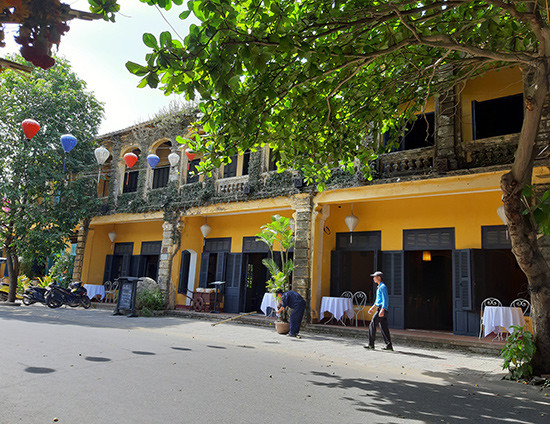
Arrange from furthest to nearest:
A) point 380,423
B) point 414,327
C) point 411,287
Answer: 1. point 411,287
2. point 414,327
3. point 380,423

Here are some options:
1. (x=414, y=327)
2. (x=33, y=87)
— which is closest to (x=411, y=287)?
(x=414, y=327)

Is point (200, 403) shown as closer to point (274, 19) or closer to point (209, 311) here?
point (274, 19)

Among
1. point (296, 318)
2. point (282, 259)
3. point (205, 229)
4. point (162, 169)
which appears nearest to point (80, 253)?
point (162, 169)

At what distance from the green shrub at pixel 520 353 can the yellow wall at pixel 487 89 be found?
5.70 metres

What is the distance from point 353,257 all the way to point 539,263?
277 inches

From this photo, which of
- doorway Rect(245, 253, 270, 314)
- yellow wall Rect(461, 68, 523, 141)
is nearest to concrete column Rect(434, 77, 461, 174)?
yellow wall Rect(461, 68, 523, 141)

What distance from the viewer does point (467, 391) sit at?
5.40 meters

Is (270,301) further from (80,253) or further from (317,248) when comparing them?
(80,253)

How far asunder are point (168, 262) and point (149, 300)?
4.98 feet

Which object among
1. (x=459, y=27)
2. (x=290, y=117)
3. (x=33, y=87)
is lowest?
(x=290, y=117)

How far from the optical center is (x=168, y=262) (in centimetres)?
1544

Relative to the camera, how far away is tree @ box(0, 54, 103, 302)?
51.6ft

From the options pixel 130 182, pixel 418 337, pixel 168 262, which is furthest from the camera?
pixel 130 182

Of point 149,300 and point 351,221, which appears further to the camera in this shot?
point 149,300
